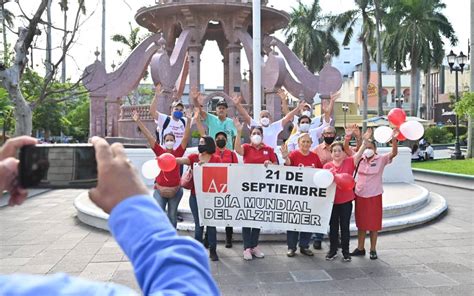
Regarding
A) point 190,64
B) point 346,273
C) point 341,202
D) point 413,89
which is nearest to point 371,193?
point 341,202

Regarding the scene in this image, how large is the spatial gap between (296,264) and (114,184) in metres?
5.17

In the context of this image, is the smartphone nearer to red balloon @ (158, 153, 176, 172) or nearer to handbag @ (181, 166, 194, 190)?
red balloon @ (158, 153, 176, 172)

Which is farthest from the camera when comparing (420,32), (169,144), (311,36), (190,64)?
(311,36)

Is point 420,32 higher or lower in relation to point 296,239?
higher

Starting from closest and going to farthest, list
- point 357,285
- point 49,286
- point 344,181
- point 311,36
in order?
point 49,286 → point 357,285 → point 344,181 → point 311,36

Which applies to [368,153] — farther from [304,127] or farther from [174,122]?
[174,122]

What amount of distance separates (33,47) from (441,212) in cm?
829

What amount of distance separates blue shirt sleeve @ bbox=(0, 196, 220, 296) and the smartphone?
28 centimetres

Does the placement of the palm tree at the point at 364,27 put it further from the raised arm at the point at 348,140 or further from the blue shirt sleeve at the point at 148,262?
the blue shirt sleeve at the point at 148,262

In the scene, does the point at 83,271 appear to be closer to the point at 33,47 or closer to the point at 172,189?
the point at 172,189

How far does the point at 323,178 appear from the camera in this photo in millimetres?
5914

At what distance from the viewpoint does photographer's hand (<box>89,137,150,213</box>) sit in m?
1.11

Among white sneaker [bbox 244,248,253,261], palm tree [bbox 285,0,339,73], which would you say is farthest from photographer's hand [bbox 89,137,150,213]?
palm tree [bbox 285,0,339,73]

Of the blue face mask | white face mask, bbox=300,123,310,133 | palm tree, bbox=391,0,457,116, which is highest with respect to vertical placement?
palm tree, bbox=391,0,457,116
